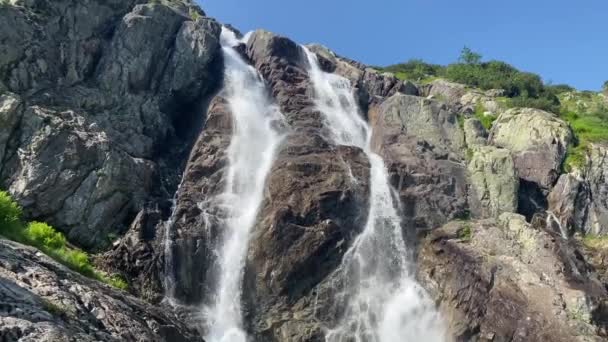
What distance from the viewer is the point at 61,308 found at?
41.0 feet

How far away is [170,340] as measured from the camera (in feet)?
52.4

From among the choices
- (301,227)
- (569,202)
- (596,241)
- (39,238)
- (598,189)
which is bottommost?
(39,238)

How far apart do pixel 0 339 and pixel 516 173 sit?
107 feet

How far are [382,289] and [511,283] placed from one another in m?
6.22

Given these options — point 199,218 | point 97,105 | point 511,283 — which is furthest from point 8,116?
point 511,283

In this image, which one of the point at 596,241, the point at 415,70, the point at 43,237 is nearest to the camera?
the point at 43,237

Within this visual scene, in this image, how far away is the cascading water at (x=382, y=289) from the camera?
89.1ft

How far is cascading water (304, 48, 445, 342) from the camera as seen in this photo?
27156 millimetres

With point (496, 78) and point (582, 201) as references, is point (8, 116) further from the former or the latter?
point (496, 78)

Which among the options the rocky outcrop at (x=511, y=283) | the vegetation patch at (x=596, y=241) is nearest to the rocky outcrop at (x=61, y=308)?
the rocky outcrop at (x=511, y=283)

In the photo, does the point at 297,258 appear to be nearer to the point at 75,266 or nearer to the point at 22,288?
the point at 75,266

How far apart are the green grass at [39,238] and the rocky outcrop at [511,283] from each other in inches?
620

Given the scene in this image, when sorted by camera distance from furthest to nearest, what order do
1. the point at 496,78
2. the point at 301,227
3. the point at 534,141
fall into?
the point at 496,78
the point at 534,141
the point at 301,227

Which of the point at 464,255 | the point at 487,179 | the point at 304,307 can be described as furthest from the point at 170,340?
the point at 487,179
